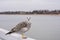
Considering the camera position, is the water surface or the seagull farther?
the water surface

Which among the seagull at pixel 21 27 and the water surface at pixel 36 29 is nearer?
the seagull at pixel 21 27

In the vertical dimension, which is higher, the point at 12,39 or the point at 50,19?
the point at 50,19

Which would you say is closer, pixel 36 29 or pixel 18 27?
pixel 18 27

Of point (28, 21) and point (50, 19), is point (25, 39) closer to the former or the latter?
point (28, 21)

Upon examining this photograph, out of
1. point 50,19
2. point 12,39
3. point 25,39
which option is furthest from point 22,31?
point 50,19

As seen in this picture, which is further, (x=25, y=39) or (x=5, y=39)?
(x=5, y=39)

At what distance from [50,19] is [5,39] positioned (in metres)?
17.0

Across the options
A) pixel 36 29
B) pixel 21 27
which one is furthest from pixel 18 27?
pixel 36 29

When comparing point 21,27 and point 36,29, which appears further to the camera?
point 36,29

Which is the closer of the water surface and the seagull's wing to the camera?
the seagull's wing

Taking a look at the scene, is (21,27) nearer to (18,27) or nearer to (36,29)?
(18,27)

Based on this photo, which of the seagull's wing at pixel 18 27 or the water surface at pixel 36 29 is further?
the water surface at pixel 36 29

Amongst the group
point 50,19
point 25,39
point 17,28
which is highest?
point 50,19

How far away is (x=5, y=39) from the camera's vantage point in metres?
2.57
